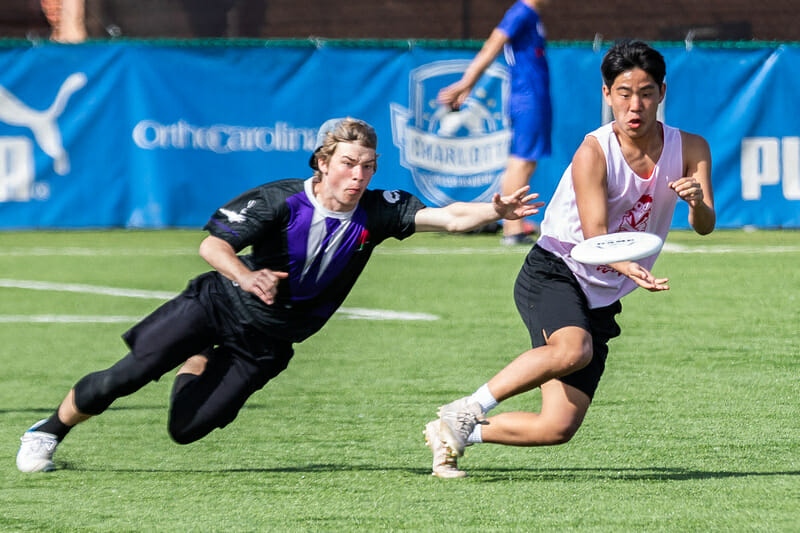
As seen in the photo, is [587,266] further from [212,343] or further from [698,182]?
[212,343]

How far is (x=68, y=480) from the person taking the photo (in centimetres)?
477

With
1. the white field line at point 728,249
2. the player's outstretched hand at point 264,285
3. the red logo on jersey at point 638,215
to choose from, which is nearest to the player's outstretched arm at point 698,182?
the red logo on jersey at point 638,215

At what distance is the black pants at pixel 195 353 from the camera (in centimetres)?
489

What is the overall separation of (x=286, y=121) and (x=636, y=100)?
973cm

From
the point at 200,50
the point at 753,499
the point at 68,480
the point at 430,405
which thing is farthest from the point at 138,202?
the point at 753,499

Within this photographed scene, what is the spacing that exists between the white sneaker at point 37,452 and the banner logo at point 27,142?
9629 mm

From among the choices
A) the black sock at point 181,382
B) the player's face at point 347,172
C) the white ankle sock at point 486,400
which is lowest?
the white ankle sock at point 486,400

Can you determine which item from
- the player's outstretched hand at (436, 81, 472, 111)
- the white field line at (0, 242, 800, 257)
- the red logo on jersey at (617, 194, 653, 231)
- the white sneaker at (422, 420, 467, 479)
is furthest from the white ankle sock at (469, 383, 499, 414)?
the white field line at (0, 242, 800, 257)

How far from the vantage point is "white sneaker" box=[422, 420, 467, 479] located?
184 inches

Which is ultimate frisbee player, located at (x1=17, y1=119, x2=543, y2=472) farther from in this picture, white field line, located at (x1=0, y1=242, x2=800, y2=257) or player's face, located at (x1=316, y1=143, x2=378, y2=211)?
white field line, located at (x1=0, y1=242, x2=800, y2=257)

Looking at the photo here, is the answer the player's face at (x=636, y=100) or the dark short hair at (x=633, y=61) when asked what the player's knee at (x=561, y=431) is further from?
the dark short hair at (x=633, y=61)

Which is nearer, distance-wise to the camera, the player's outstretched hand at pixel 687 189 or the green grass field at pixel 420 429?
the green grass field at pixel 420 429

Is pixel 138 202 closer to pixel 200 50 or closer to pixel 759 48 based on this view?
pixel 200 50

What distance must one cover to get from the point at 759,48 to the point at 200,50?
5.98m
